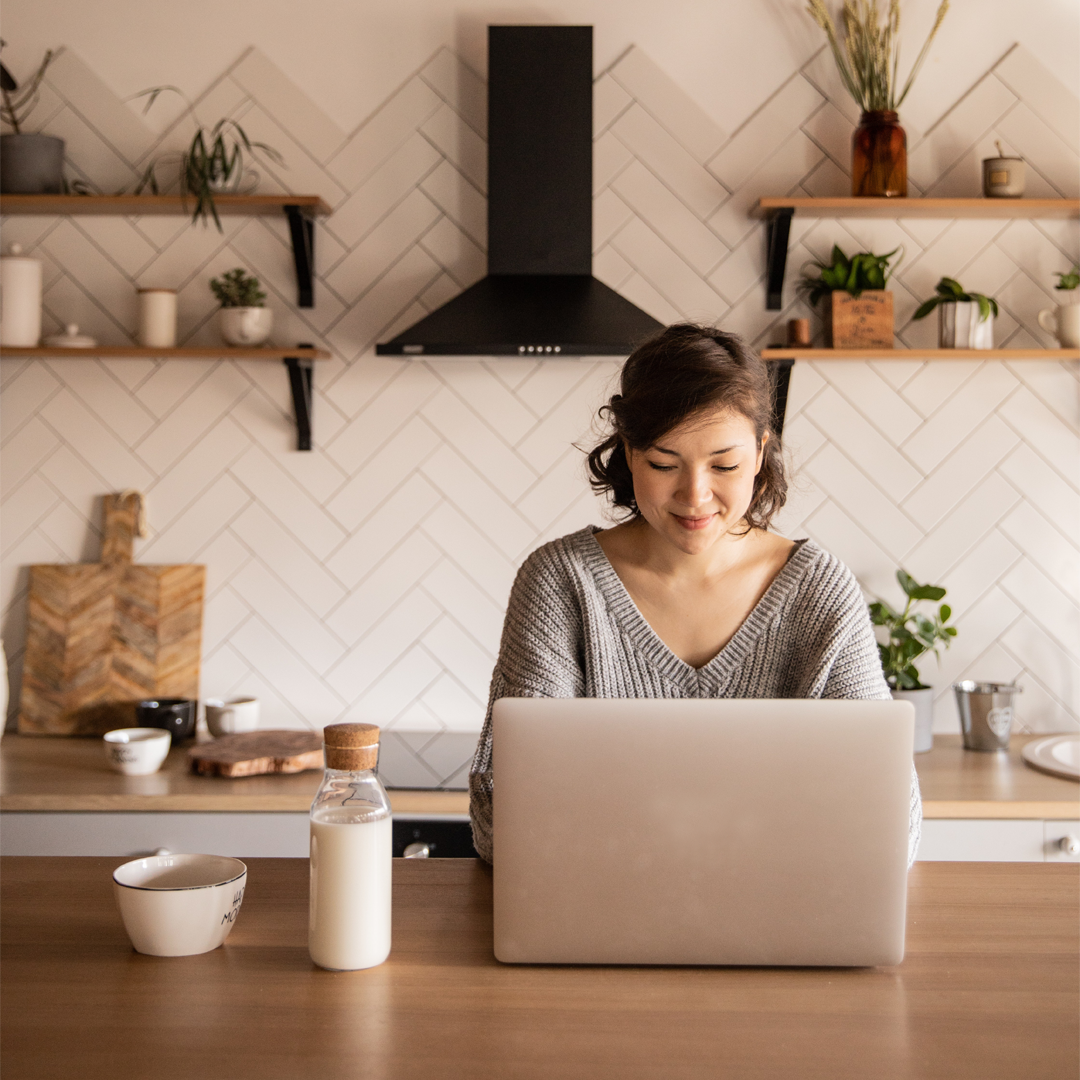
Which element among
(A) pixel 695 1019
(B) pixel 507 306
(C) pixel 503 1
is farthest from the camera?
(C) pixel 503 1

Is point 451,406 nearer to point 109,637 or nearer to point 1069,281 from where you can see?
point 109,637

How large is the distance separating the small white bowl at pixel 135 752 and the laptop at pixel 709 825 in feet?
4.92

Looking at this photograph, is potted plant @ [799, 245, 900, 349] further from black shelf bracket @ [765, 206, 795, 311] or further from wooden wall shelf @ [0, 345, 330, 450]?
wooden wall shelf @ [0, 345, 330, 450]

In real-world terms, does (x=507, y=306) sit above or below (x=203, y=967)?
above

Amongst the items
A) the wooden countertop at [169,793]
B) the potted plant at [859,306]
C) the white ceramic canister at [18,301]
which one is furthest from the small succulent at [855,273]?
the white ceramic canister at [18,301]

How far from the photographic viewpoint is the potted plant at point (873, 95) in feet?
8.12

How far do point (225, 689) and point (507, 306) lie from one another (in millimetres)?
1167

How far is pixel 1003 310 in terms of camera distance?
2625mm

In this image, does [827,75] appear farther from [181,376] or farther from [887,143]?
[181,376]

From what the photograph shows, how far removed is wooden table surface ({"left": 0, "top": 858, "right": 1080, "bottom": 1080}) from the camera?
0.78 m

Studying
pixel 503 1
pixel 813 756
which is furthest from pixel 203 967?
pixel 503 1

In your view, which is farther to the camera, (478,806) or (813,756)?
(478,806)

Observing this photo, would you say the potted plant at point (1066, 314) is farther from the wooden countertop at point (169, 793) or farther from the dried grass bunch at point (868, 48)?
the wooden countertop at point (169, 793)

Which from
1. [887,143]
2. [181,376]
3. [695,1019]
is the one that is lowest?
[695,1019]
